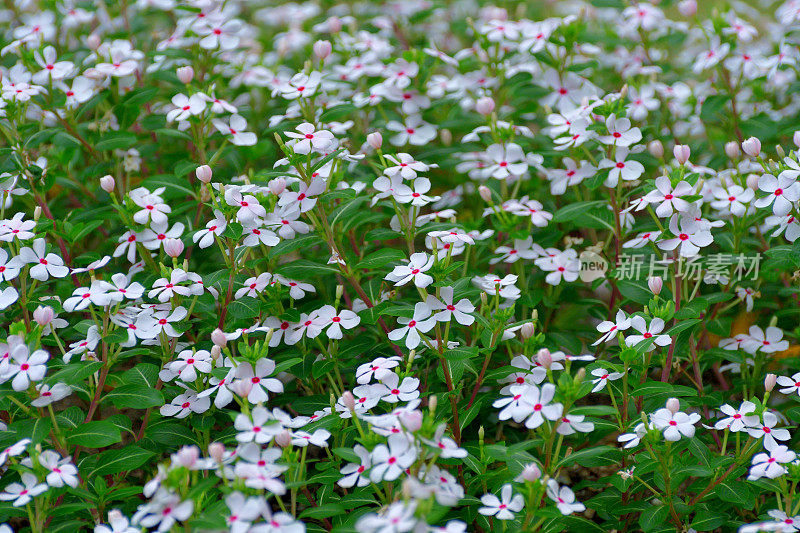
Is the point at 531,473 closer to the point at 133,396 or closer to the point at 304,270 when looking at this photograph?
the point at 304,270

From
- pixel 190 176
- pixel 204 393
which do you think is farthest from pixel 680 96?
pixel 204 393

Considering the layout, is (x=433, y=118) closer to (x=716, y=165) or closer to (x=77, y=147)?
(x=716, y=165)

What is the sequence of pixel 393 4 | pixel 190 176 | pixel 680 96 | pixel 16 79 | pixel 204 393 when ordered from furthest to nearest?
pixel 393 4, pixel 680 96, pixel 190 176, pixel 16 79, pixel 204 393

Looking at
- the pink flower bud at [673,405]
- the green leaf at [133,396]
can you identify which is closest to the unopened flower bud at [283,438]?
the green leaf at [133,396]

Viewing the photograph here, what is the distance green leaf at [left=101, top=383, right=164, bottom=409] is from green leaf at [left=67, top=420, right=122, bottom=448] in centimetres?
10

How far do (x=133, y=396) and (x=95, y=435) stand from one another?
0.19m

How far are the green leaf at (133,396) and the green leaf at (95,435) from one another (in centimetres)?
10

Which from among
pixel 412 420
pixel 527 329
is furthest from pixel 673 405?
pixel 412 420

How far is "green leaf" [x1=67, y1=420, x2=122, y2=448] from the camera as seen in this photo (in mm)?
2455

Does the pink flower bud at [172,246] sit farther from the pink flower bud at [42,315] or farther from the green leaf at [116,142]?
the green leaf at [116,142]

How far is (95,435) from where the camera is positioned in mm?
2486

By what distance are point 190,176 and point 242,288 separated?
1044mm

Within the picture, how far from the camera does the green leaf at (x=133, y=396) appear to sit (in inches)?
102

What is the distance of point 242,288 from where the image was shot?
2.87 meters
